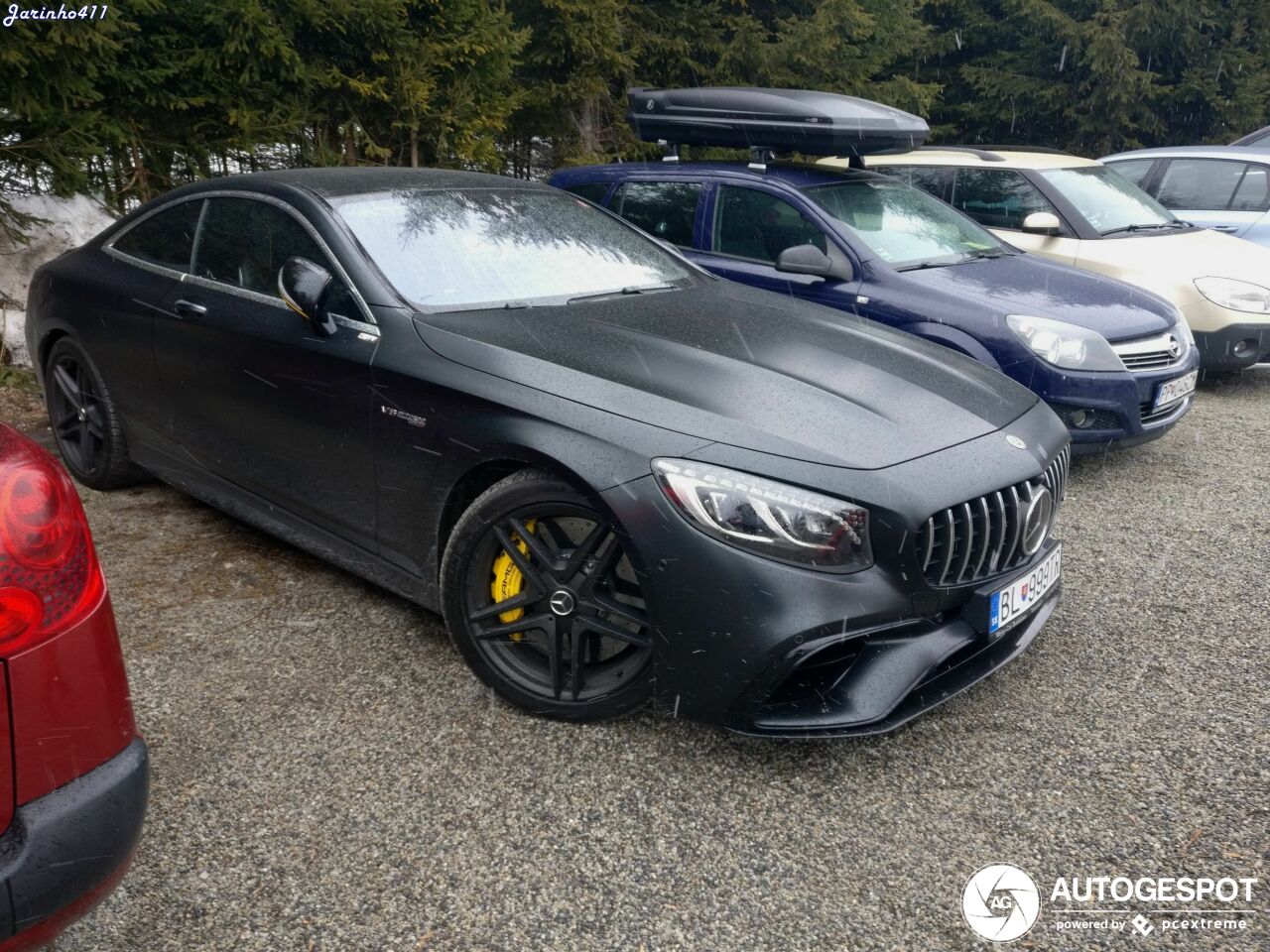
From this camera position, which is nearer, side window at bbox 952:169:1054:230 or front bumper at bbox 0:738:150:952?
front bumper at bbox 0:738:150:952

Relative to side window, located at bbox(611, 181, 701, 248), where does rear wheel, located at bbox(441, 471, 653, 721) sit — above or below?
below

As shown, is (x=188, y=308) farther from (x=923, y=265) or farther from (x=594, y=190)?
(x=923, y=265)

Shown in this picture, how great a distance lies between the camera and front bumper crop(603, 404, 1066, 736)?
252 cm

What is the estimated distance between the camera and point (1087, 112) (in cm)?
1602

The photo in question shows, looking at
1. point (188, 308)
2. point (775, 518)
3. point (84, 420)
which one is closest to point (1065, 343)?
point (775, 518)

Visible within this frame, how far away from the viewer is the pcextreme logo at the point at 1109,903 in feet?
7.46

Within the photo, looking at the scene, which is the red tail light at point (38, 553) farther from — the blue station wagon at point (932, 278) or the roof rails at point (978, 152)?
the roof rails at point (978, 152)

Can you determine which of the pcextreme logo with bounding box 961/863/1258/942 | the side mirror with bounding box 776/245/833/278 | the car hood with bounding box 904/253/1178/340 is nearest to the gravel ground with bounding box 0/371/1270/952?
the pcextreme logo with bounding box 961/863/1258/942

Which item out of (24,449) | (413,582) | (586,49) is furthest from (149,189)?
(24,449)

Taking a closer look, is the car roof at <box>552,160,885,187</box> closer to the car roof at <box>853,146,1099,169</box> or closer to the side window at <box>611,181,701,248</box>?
the side window at <box>611,181,701,248</box>

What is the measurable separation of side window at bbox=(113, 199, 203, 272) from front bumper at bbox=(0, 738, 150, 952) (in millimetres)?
2704

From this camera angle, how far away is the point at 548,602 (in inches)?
112

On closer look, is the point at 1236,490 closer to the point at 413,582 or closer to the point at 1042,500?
the point at 1042,500

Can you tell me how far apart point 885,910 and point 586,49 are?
873cm
